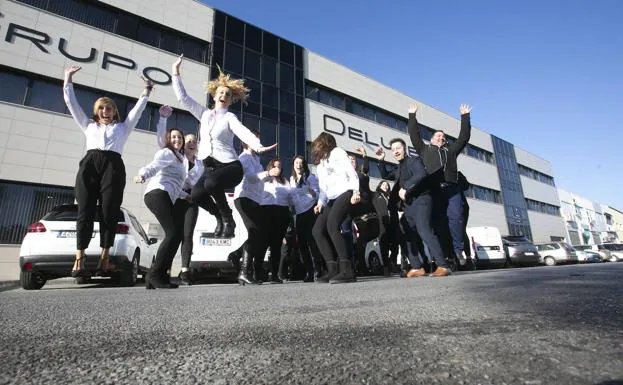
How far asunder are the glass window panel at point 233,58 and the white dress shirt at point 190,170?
597 inches

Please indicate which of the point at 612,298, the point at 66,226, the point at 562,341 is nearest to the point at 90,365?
the point at 562,341

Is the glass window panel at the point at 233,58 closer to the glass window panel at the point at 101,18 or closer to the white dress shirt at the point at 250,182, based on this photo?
the glass window panel at the point at 101,18

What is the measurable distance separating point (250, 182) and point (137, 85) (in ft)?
42.9

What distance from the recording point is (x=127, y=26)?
51.1 ft

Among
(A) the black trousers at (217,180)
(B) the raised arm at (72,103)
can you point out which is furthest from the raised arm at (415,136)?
(B) the raised arm at (72,103)

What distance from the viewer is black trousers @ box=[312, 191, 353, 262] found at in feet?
14.4

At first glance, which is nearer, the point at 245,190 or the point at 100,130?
the point at 100,130

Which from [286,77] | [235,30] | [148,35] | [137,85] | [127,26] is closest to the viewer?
[137,85]

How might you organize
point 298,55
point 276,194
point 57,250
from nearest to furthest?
1. point 57,250
2. point 276,194
3. point 298,55

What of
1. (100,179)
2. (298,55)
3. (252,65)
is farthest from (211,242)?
(298,55)

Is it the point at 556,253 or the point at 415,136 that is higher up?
the point at 415,136

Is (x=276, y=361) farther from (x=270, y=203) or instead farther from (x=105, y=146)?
(x=270, y=203)

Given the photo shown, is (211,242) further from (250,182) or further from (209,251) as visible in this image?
(250,182)

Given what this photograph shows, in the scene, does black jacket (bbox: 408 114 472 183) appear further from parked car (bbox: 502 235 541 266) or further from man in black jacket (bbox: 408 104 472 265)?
parked car (bbox: 502 235 541 266)
